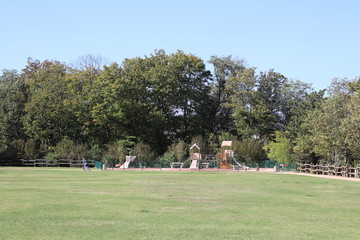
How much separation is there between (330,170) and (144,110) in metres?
34.0

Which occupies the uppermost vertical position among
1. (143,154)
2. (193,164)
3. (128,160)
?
(143,154)

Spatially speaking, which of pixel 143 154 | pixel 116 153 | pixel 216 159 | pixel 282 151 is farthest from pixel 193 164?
pixel 116 153

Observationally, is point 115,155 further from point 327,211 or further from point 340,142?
point 327,211

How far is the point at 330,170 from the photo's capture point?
4888 cm

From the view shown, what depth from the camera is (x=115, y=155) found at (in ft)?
229

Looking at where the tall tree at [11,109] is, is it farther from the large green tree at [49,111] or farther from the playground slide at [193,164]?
the playground slide at [193,164]

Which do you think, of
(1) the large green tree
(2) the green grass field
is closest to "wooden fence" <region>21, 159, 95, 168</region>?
(1) the large green tree

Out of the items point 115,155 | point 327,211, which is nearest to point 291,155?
point 115,155

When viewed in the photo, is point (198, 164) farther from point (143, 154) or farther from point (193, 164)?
point (143, 154)

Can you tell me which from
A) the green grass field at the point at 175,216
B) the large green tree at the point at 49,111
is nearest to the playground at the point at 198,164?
the large green tree at the point at 49,111

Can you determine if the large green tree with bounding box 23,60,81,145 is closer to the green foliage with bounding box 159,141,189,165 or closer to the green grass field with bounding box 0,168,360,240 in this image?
the green foliage with bounding box 159,141,189,165

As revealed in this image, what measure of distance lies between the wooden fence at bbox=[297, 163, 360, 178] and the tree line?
12.7 metres

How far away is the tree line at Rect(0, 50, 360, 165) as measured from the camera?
72375mm

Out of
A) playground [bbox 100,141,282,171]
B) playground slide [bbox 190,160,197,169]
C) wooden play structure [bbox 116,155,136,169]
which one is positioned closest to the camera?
playground slide [bbox 190,160,197,169]
